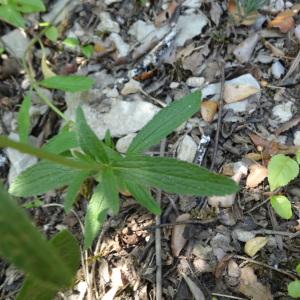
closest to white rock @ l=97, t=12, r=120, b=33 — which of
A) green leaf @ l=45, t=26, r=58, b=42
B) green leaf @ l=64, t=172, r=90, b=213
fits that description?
green leaf @ l=45, t=26, r=58, b=42

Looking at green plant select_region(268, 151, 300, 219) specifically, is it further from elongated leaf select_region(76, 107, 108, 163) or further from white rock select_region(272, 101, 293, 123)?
elongated leaf select_region(76, 107, 108, 163)

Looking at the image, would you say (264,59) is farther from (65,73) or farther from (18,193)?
(18,193)

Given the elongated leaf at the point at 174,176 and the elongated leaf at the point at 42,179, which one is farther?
the elongated leaf at the point at 42,179

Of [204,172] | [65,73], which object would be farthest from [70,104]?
[204,172]

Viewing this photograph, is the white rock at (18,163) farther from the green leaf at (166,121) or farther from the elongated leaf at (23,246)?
the elongated leaf at (23,246)

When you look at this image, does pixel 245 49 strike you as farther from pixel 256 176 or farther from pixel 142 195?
pixel 142 195

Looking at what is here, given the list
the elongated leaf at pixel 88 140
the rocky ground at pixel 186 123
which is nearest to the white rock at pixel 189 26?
the rocky ground at pixel 186 123

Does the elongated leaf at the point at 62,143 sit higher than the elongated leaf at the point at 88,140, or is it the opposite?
the elongated leaf at the point at 88,140
